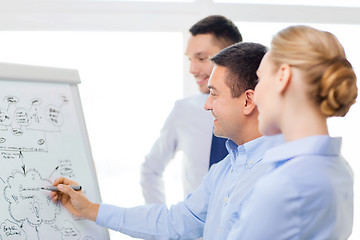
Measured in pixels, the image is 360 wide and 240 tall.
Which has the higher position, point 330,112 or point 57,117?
point 57,117

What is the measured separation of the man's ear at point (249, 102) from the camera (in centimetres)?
169

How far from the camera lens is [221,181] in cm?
179

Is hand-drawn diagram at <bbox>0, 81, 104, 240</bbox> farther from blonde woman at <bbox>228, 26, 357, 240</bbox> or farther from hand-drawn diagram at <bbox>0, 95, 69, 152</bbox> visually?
blonde woman at <bbox>228, 26, 357, 240</bbox>

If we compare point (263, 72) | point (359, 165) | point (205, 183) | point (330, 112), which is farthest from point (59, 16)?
point (359, 165)

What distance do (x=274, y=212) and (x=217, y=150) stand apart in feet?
4.01

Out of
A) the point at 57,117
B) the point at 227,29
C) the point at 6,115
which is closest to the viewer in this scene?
the point at 6,115

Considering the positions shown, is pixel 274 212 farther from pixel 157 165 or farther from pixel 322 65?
pixel 157 165

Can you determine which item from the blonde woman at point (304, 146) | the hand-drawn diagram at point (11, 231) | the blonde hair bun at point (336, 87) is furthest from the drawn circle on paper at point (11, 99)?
the blonde hair bun at point (336, 87)

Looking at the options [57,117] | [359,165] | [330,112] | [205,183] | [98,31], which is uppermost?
[98,31]

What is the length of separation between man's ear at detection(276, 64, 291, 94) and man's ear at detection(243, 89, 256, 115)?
51cm

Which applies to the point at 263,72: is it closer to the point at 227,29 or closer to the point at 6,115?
the point at 6,115

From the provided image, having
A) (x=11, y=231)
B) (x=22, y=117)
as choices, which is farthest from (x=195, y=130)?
(x=11, y=231)

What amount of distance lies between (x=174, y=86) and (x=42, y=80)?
122 cm

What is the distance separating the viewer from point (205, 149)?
8.25 feet
